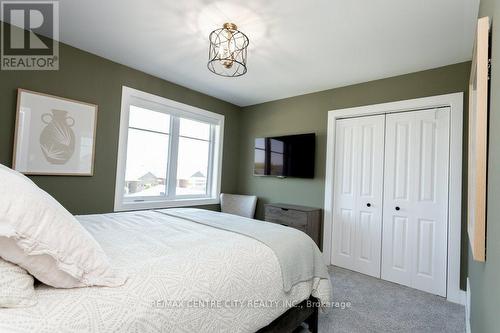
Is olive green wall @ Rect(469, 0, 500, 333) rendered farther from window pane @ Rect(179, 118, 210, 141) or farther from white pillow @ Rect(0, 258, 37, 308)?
window pane @ Rect(179, 118, 210, 141)

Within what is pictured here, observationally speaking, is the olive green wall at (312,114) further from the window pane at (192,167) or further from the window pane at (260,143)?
the window pane at (192,167)

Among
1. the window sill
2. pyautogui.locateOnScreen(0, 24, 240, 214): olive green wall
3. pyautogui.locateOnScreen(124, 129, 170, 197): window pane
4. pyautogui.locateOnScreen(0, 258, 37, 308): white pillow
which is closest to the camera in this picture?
pyautogui.locateOnScreen(0, 258, 37, 308): white pillow

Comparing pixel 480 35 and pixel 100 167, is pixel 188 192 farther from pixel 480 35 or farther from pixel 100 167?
pixel 480 35

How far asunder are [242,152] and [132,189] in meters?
2.05

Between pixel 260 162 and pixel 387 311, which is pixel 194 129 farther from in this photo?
pixel 387 311

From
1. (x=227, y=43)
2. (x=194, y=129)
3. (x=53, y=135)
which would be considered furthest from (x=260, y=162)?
(x=53, y=135)

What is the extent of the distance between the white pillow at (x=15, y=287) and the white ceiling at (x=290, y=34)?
198cm

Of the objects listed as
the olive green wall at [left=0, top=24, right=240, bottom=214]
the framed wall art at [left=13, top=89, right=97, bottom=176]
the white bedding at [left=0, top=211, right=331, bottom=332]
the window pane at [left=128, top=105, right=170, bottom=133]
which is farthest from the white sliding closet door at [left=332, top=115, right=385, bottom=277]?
the framed wall art at [left=13, top=89, right=97, bottom=176]

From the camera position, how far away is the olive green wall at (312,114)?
279 centimetres

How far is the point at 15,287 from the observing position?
797 millimetres

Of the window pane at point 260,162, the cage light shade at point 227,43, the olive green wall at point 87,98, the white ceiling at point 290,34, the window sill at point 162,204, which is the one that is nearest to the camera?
the white ceiling at point 290,34

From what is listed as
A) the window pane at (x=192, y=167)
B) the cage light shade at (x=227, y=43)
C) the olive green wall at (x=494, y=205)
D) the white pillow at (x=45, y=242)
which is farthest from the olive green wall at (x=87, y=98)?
the olive green wall at (x=494, y=205)

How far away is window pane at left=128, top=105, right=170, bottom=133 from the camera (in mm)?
3338

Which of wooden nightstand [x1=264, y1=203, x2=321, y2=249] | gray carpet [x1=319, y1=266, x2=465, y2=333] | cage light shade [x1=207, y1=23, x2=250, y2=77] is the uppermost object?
cage light shade [x1=207, y1=23, x2=250, y2=77]
